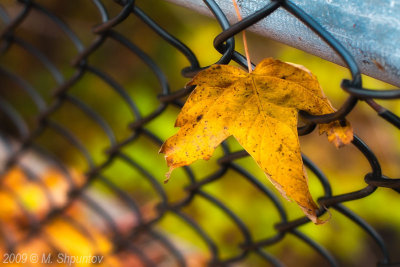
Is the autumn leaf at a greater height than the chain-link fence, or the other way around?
the chain-link fence

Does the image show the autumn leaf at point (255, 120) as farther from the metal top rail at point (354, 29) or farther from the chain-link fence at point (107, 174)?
the chain-link fence at point (107, 174)

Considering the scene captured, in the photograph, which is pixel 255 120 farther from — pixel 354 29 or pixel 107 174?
pixel 107 174

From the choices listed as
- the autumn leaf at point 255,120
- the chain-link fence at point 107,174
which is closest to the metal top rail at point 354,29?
the autumn leaf at point 255,120

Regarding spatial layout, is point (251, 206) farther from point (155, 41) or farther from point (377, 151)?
point (155, 41)

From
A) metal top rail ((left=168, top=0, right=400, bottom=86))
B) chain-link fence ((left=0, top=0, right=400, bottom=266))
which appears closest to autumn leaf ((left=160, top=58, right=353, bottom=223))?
metal top rail ((left=168, top=0, right=400, bottom=86))

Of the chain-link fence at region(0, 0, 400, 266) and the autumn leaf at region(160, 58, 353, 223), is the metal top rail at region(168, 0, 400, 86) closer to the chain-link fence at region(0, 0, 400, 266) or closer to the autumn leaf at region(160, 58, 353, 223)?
the autumn leaf at region(160, 58, 353, 223)

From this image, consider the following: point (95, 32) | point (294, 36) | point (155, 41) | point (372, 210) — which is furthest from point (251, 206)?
point (294, 36)
